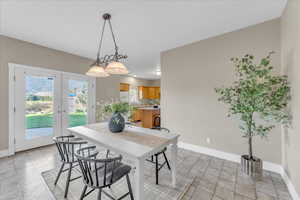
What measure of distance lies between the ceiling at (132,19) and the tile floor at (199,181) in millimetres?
2725

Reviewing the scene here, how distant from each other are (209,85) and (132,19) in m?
2.13

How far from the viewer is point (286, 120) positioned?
1.88 metres

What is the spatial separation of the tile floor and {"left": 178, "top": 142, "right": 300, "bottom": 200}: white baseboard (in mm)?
87

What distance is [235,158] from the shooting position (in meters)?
2.63

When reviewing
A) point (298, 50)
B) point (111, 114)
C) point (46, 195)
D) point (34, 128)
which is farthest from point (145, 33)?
point (34, 128)

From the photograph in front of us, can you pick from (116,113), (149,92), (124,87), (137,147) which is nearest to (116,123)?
(116,113)

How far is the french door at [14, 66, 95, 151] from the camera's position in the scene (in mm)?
3107

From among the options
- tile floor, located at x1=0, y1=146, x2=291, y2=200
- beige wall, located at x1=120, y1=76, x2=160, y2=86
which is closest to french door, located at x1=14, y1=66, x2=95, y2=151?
tile floor, located at x1=0, y1=146, x2=291, y2=200

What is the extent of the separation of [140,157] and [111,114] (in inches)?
44.2

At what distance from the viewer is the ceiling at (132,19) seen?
195cm

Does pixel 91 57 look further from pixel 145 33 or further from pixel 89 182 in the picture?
pixel 89 182

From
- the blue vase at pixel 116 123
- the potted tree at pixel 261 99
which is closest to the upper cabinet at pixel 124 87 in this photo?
the blue vase at pixel 116 123

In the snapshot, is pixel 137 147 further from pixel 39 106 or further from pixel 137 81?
pixel 137 81

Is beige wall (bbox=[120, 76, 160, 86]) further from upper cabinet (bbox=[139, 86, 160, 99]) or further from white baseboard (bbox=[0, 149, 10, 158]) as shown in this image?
white baseboard (bbox=[0, 149, 10, 158])
